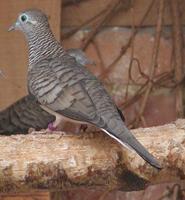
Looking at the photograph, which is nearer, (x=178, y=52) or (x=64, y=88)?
(x=64, y=88)

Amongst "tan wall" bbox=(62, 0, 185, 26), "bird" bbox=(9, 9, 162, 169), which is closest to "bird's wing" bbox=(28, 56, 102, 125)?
"bird" bbox=(9, 9, 162, 169)

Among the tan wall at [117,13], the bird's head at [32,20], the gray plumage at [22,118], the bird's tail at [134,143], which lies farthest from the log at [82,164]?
the tan wall at [117,13]

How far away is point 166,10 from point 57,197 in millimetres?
805

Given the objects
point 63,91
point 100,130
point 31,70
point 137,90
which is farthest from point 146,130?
point 137,90

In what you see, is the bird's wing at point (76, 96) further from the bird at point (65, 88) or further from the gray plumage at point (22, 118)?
the gray plumage at point (22, 118)

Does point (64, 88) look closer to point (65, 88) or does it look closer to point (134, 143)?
point (65, 88)

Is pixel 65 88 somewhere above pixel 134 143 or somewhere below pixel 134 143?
above

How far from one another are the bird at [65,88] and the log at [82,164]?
7 cm

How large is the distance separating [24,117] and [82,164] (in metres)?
0.87

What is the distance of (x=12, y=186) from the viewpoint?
2025mm

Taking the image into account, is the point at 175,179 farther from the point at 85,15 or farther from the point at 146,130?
the point at 85,15

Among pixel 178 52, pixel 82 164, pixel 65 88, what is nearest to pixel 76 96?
pixel 65 88

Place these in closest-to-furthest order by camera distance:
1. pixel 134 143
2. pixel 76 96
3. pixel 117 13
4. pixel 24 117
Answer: pixel 134 143
pixel 76 96
pixel 24 117
pixel 117 13

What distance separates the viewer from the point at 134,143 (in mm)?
1918
